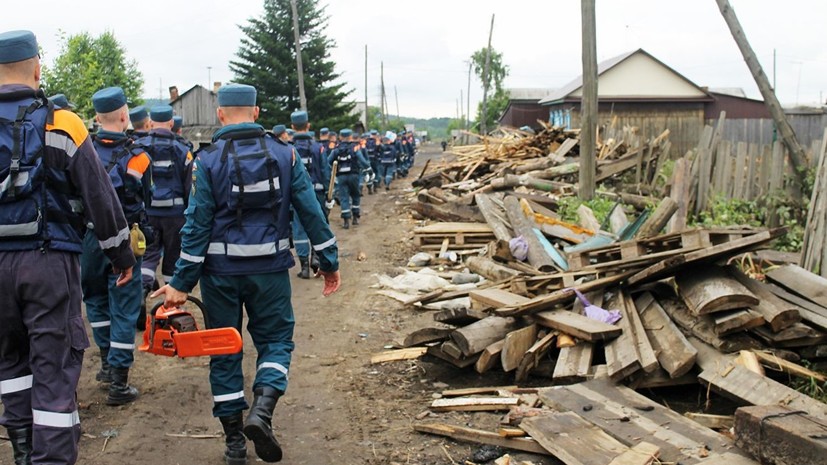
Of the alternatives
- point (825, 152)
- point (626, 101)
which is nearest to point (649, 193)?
point (825, 152)

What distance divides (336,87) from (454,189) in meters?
29.1

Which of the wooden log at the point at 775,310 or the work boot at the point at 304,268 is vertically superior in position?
the wooden log at the point at 775,310

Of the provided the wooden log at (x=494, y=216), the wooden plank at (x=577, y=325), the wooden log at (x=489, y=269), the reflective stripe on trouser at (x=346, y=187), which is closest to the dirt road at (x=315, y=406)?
the wooden plank at (x=577, y=325)

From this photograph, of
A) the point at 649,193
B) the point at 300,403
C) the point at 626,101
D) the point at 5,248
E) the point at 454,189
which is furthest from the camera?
the point at 626,101

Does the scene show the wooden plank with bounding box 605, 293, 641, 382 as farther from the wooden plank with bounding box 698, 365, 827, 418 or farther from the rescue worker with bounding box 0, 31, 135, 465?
the rescue worker with bounding box 0, 31, 135, 465

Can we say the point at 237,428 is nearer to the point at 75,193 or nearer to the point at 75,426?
the point at 75,426

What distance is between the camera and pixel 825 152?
323 inches

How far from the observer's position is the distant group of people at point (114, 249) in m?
3.84

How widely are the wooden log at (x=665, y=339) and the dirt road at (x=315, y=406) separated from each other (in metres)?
1.29

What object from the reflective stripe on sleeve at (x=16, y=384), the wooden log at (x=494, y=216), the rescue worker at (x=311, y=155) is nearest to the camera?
the reflective stripe on sleeve at (x=16, y=384)

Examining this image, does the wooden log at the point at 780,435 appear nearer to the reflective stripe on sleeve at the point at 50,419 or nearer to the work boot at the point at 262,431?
the work boot at the point at 262,431

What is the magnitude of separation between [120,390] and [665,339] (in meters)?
4.11

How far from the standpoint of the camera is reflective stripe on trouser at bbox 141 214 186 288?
24.8ft

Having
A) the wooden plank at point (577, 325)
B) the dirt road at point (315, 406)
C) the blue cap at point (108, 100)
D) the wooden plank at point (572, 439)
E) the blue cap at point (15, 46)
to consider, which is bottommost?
the dirt road at point (315, 406)
